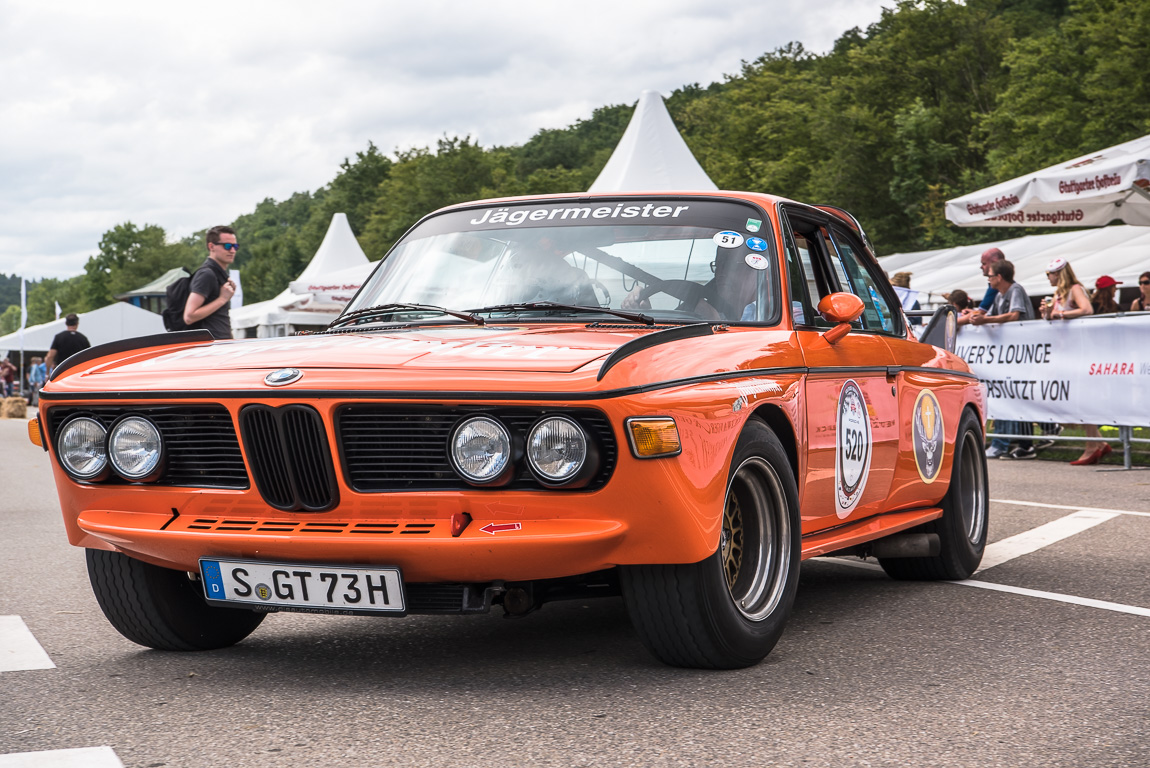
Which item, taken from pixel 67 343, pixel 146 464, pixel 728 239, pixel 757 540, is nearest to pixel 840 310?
pixel 728 239

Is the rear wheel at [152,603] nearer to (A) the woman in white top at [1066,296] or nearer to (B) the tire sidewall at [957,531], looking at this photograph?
(B) the tire sidewall at [957,531]

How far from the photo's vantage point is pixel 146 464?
4.11m

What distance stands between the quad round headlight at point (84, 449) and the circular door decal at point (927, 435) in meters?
3.26

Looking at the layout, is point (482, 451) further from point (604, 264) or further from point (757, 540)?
point (604, 264)

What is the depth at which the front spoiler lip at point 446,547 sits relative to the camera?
3627 millimetres

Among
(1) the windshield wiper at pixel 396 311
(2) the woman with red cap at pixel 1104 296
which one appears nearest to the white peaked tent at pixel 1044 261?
(2) the woman with red cap at pixel 1104 296

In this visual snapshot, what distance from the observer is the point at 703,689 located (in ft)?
12.7

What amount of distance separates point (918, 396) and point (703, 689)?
7.78 ft

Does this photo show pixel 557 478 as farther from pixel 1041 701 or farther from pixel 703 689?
pixel 1041 701

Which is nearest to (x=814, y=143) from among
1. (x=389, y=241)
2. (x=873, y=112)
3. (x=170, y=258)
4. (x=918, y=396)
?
(x=873, y=112)

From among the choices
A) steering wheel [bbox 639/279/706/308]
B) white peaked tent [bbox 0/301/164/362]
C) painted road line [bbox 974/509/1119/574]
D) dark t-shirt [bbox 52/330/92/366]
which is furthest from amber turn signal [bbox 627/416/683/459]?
white peaked tent [bbox 0/301/164/362]

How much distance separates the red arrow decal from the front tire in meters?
0.39

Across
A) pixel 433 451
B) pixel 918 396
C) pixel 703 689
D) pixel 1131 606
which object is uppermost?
pixel 433 451

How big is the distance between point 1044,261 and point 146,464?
75.4ft
